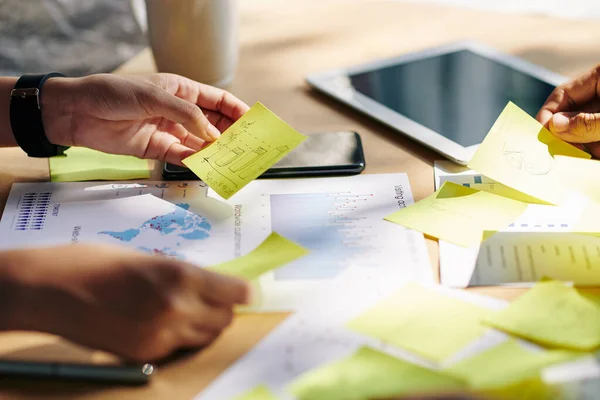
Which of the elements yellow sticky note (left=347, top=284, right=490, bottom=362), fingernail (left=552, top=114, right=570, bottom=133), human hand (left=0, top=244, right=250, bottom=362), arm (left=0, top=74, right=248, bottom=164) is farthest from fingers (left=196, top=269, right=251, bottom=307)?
fingernail (left=552, top=114, right=570, bottom=133)

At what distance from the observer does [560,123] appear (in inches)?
38.4

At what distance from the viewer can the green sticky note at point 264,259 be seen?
76 centimetres

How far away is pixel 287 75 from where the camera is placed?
1276mm

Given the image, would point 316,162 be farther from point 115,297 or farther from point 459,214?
point 115,297

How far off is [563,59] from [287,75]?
50 cm

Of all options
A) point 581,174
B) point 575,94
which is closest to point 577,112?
point 575,94

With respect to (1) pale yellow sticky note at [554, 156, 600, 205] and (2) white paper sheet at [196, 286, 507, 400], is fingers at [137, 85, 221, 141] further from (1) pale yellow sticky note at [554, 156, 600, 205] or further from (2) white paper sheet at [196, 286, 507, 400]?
(1) pale yellow sticky note at [554, 156, 600, 205]

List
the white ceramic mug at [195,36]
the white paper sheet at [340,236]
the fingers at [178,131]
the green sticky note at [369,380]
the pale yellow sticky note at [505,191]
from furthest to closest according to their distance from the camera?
the white ceramic mug at [195,36] → the fingers at [178,131] → the pale yellow sticky note at [505,191] → the white paper sheet at [340,236] → the green sticky note at [369,380]

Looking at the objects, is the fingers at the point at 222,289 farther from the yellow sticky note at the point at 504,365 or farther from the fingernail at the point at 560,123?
the fingernail at the point at 560,123

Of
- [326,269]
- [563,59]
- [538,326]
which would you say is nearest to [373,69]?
[563,59]

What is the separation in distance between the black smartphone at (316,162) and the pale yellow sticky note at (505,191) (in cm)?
16

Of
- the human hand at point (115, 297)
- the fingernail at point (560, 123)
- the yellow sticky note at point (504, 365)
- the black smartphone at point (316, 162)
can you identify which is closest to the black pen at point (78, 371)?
the human hand at point (115, 297)

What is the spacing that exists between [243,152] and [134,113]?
0.50 ft

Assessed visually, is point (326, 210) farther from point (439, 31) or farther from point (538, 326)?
point (439, 31)
